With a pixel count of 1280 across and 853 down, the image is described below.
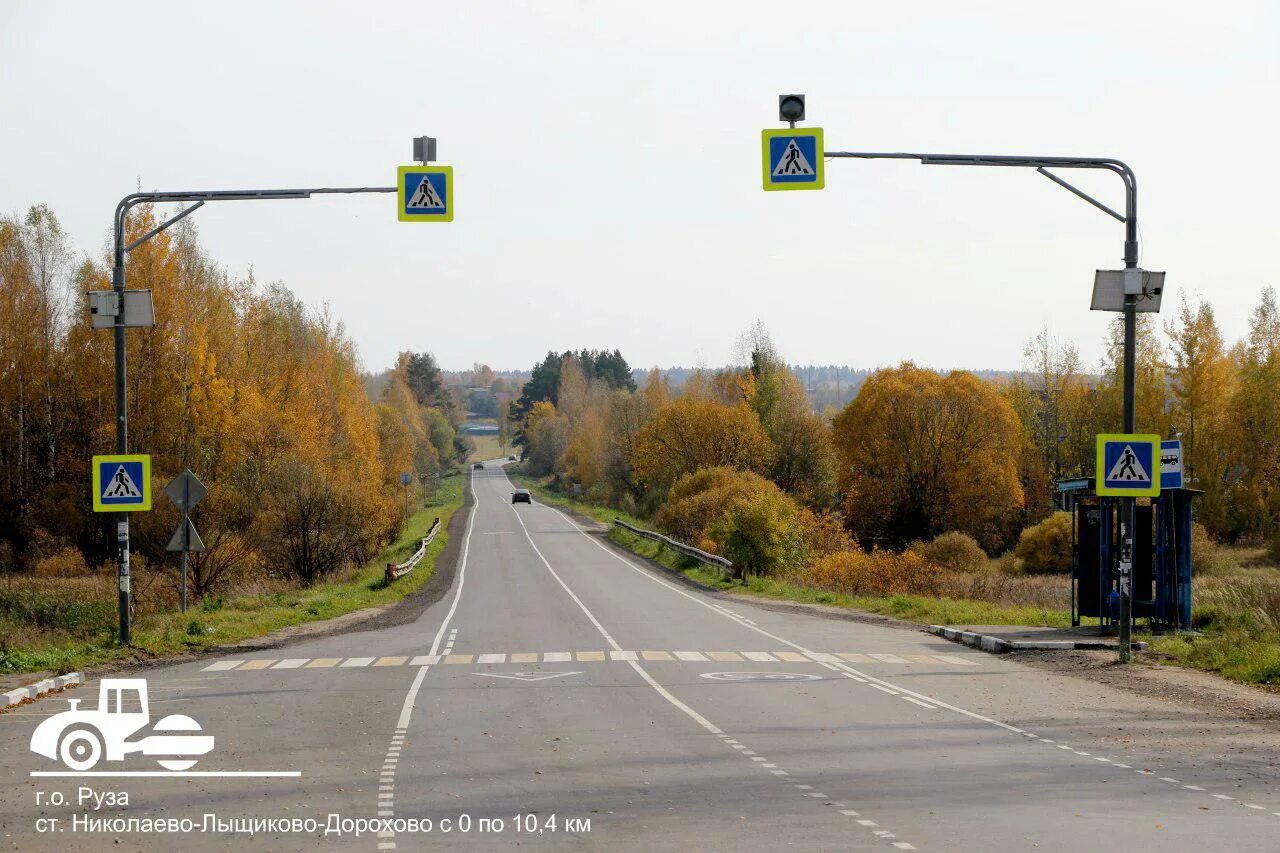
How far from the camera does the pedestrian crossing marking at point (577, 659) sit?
19.7 meters

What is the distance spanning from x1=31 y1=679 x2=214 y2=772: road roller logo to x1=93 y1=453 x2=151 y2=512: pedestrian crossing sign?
19.2 feet

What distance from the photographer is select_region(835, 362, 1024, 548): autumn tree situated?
68188mm

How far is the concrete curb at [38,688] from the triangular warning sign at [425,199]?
805cm

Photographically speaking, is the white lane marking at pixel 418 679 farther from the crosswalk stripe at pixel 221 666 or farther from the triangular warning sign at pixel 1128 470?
the triangular warning sign at pixel 1128 470

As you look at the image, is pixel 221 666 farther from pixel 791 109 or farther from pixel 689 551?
pixel 689 551

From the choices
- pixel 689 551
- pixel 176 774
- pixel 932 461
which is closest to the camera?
pixel 176 774

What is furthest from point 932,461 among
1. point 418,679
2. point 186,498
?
point 418,679

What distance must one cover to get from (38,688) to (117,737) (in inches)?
163

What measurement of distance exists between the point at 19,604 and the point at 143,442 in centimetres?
1560

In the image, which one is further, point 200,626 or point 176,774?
point 200,626

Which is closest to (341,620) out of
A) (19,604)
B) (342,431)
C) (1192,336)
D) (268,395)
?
(19,604)

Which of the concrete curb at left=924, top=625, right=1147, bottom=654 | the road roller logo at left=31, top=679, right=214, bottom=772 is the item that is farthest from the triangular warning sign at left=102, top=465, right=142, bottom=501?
the concrete curb at left=924, top=625, right=1147, bottom=654

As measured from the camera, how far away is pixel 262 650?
22438mm

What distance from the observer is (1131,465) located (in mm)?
18875
